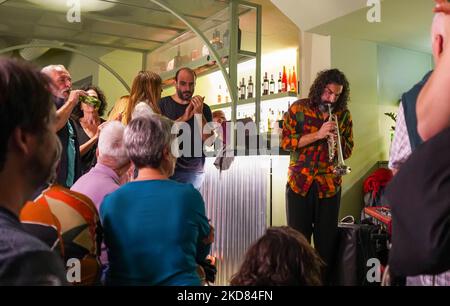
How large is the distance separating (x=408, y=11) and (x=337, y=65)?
75 centimetres

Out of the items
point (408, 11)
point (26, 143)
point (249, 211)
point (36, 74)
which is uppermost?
point (408, 11)

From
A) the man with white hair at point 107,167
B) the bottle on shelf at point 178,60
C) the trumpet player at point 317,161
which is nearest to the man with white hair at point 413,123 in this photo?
the man with white hair at point 107,167

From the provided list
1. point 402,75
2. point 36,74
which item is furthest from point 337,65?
point 36,74

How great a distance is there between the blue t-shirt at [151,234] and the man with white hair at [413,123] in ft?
2.20

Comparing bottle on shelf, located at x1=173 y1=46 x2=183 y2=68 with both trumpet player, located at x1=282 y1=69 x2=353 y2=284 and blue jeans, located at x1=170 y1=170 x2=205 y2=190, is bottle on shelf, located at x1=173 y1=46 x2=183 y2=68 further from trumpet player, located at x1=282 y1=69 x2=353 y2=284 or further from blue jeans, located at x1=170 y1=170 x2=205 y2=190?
trumpet player, located at x1=282 y1=69 x2=353 y2=284

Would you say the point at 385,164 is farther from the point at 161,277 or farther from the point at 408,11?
the point at 161,277

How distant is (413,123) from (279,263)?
19.7 inches

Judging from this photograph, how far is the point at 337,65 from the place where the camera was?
3.90m

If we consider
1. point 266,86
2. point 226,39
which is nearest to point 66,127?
point 226,39

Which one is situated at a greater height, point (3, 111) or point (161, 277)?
point (3, 111)

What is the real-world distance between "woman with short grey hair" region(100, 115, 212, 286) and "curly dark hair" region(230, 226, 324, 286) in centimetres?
28

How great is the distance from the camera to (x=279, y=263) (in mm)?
1196

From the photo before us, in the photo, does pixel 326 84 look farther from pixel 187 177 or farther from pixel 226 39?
pixel 226 39

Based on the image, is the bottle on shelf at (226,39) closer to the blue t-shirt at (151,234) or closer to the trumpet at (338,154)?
the trumpet at (338,154)
